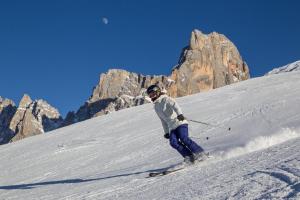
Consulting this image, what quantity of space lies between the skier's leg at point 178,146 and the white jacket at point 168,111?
12 centimetres

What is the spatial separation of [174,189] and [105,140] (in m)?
11.2

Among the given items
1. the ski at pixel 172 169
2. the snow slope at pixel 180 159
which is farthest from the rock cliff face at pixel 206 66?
the ski at pixel 172 169

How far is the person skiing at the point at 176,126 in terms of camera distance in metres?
8.85

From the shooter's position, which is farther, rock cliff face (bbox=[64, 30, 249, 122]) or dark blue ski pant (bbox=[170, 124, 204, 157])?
rock cliff face (bbox=[64, 30, 249, 122])

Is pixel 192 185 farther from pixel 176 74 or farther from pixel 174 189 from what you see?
pixel 176 74

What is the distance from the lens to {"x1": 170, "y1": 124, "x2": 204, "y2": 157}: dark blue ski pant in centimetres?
891

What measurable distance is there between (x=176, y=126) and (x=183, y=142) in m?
0.31

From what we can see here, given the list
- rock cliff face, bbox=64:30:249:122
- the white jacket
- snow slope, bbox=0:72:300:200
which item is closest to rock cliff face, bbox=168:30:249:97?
rock cliff face, bbox=64:30:249:122

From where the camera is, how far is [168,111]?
Answer: 9375 millimetres

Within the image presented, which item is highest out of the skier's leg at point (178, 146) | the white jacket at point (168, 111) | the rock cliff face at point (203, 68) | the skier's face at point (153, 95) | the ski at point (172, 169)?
the rock cliff face at point (203, 68)

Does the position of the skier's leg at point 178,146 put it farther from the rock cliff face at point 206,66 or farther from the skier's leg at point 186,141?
the rock cliff face at point 206,66

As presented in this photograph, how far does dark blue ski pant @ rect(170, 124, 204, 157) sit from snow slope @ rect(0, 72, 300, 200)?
0.41 metres

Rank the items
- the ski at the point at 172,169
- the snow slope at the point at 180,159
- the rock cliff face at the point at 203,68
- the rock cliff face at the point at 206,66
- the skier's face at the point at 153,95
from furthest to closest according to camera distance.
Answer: the rock cliff face at the point at 206,66
the rock cliff face at the point at 203,68
the skier's face at the point at 153,95
the ski at the point at 172,169
the snow slope at the point at 180,159

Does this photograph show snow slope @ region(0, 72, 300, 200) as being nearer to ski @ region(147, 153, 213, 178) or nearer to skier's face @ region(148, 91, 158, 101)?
ski @ region(147, 153, 213, 178)
